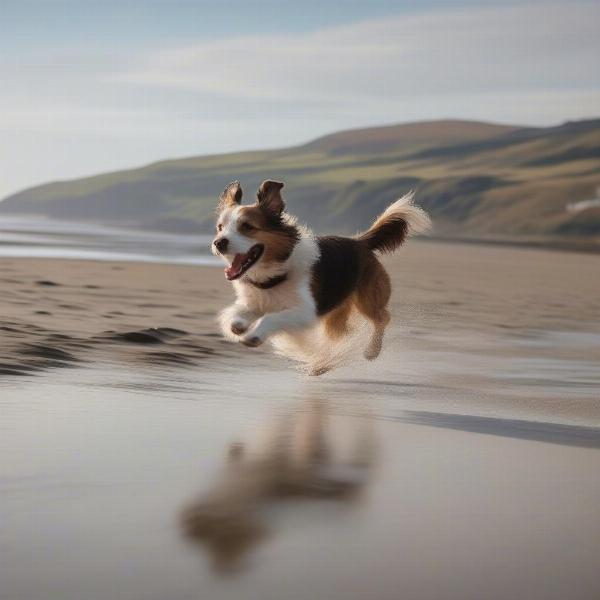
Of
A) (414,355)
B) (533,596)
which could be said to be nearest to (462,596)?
(533,596)

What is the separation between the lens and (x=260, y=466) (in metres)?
5.07

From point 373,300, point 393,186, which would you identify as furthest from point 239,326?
point 393,186

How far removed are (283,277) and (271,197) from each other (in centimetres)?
52

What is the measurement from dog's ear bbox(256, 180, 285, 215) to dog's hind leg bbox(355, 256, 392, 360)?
124cm

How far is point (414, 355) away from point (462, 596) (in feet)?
20.6

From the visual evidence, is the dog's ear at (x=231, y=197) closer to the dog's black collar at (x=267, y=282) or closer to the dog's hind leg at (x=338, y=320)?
the dog's black collar at (x=267, y=282)

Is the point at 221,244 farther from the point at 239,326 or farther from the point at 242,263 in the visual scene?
the point at 239,326

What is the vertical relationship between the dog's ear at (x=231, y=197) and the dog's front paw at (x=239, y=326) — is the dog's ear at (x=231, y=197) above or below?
above

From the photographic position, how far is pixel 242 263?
7.94m

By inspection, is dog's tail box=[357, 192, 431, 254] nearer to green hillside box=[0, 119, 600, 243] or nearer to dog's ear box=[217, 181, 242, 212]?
dog's ear box=[217, 181, 242, 212]

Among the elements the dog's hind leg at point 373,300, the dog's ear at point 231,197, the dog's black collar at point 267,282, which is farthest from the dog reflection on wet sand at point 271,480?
the dog's hind leg at point 373,300

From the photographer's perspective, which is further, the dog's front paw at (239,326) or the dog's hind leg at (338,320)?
the dog's hind leg at (338,320)

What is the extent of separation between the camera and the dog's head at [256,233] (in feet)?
25.5

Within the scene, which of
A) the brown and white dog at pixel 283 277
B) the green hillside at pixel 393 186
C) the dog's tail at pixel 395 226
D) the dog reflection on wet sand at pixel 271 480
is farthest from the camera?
the green hillside at pixel 393 186
